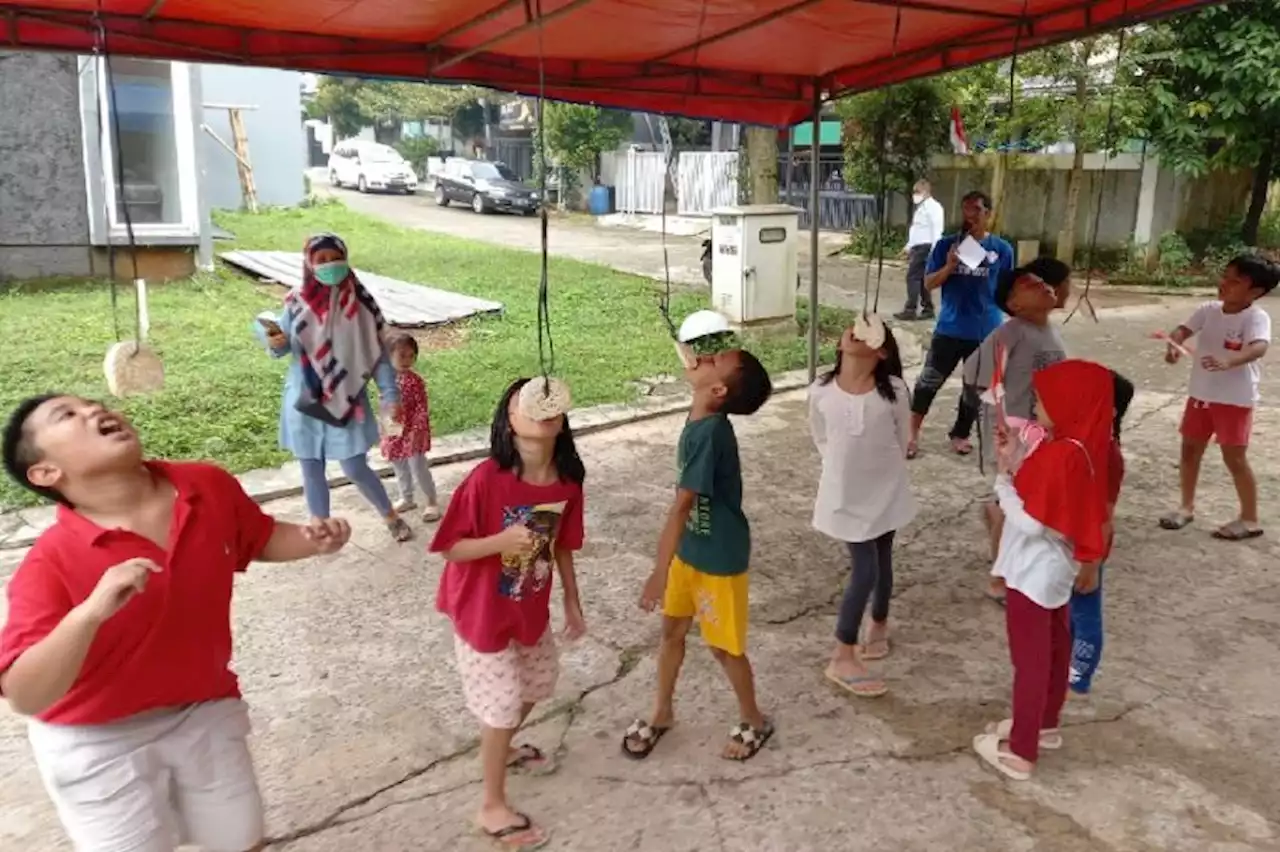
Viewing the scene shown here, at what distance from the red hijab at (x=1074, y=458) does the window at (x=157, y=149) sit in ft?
36.3

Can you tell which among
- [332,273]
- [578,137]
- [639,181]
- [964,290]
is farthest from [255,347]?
[578,137]

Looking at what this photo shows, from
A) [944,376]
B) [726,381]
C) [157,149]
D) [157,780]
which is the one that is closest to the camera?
[157,780]

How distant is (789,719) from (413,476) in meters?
2.77

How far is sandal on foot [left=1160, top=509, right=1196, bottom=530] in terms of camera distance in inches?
197

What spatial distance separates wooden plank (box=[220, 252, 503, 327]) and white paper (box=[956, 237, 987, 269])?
5839 mm

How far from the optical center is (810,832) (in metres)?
2.75

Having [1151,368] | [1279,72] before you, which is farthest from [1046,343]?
[1279,72]

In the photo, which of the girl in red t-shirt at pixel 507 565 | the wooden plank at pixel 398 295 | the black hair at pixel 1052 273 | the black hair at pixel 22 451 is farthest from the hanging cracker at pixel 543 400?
the wooden plank at pixel 398 295

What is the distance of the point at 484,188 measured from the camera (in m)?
24.5

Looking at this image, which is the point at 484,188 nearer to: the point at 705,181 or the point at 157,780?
the point at 705,181

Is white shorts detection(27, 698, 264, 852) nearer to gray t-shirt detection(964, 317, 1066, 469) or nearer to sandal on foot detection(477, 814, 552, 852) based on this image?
sandal on foot detection(477, 814, 552, 852)

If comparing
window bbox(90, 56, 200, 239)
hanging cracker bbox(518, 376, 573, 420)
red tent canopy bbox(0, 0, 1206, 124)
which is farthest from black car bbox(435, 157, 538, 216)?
hanging cracker bbox(518, 376, 573, 420)

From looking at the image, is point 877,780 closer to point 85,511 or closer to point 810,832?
point 810,832

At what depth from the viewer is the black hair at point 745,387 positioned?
2.88 meters
